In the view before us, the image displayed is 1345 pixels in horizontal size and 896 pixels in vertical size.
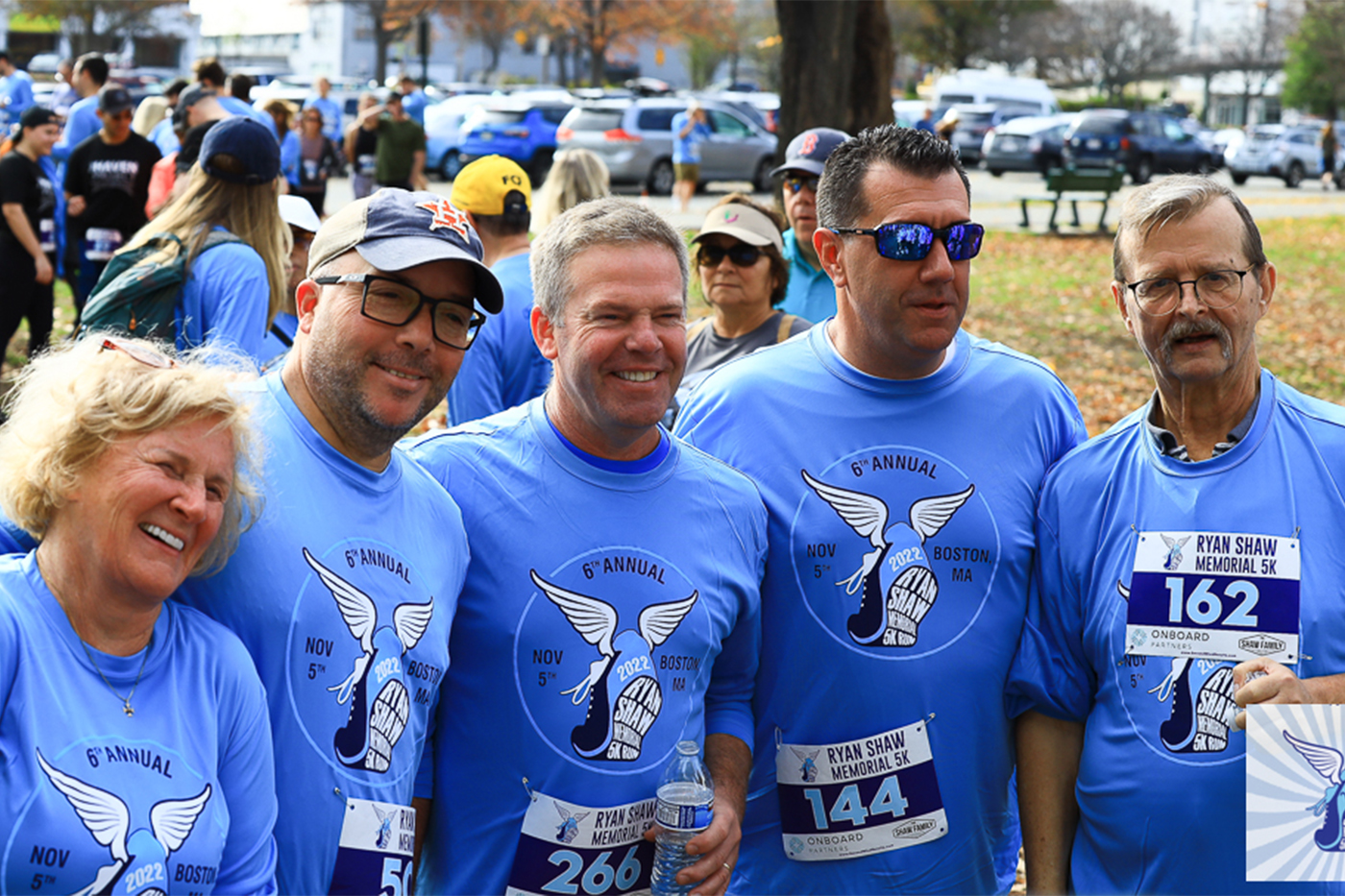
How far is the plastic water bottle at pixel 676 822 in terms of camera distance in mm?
2662

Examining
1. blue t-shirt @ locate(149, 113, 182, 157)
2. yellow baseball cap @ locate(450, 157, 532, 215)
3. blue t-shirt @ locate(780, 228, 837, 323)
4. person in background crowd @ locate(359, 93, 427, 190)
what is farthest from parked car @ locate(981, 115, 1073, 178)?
yellow baseball cap @ locate(450, 157, 532, 215)

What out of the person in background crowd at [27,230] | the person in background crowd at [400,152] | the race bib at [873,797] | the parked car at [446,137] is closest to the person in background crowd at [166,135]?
the person in background crowd at [27,230]

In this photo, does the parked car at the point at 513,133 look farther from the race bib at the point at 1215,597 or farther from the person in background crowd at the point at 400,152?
the race bib at the point at 1215,597

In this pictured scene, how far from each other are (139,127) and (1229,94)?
76560 millimetres

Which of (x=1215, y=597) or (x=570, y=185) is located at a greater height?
(x=570, y=185)

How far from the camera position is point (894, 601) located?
9.80 ft

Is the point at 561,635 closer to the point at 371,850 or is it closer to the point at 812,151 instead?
the point at 371,850

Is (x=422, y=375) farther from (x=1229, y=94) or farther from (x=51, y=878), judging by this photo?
(x=1229, y=94)

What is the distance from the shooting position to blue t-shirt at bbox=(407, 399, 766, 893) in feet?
8.86

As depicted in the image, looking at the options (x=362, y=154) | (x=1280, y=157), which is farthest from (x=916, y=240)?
(x=1280, y=157)

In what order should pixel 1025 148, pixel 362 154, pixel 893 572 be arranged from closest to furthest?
pixel 893 572, pixel 362 154, pixel 1025 148

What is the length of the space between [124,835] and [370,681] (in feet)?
A: 1.73

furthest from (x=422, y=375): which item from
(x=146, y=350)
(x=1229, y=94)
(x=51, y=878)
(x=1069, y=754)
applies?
(x=1229, y=94)

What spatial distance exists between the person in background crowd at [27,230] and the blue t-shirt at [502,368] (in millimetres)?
5126
